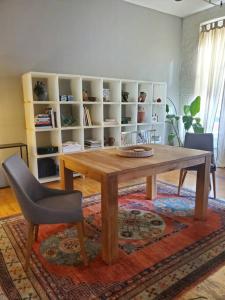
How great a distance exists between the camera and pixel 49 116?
3365 mm

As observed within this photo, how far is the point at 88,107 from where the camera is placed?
3939 millimetres

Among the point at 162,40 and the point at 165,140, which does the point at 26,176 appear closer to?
the point at 165,140

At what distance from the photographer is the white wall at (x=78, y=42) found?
3.23 meters

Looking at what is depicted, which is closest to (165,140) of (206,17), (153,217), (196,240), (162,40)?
(162,40)

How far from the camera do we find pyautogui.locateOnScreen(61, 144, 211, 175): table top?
69.8 inches

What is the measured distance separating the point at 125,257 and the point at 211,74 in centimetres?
393

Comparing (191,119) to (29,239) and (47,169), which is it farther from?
(29,239)

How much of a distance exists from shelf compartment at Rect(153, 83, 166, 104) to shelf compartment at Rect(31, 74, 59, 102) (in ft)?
6.75

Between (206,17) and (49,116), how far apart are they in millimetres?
3593

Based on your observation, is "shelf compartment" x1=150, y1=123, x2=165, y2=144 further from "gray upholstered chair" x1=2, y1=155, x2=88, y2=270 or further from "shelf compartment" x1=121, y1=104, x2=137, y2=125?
"gray upholstered chair" x1=2, y1=155, x2=88, y2=270

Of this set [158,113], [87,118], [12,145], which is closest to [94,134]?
[87,118]

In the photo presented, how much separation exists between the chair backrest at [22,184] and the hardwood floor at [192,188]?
836 millimetres

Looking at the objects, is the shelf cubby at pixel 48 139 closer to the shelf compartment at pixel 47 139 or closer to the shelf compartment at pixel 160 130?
the shelf compartment at pixel 47 139

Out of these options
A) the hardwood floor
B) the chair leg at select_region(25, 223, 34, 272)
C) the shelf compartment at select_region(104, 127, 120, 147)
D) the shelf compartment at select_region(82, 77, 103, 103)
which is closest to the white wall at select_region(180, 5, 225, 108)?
the hardwood floor
